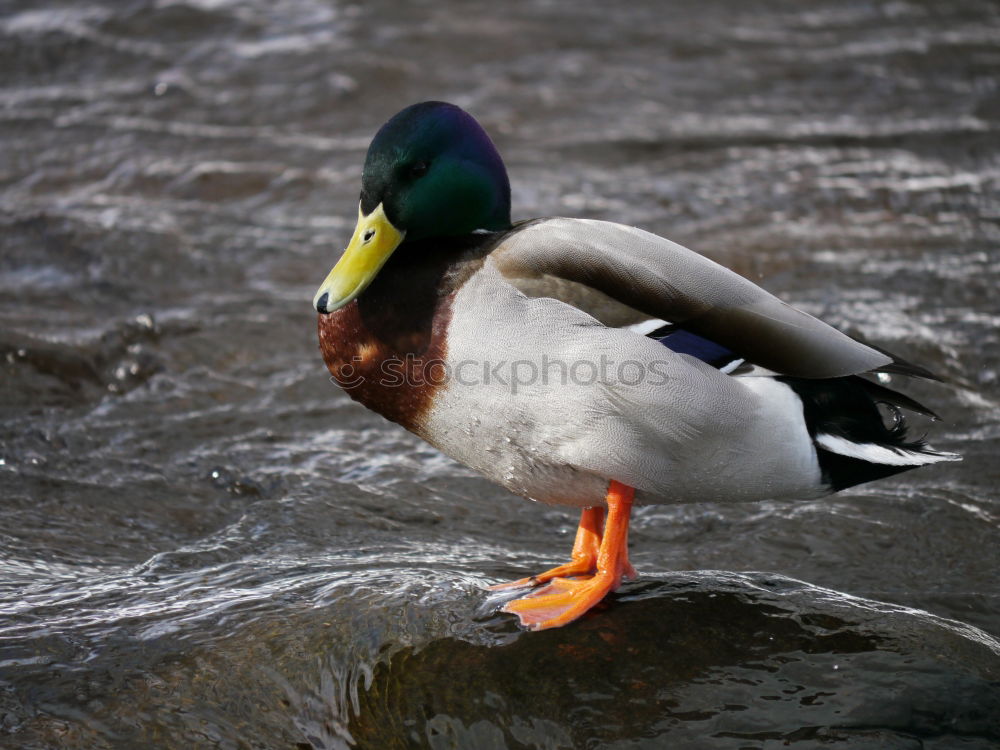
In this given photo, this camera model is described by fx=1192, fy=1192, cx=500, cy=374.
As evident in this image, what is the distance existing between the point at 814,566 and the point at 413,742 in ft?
5.65

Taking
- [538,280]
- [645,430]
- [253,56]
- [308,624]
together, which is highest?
[253,56]

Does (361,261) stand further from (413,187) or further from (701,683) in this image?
(701,683)

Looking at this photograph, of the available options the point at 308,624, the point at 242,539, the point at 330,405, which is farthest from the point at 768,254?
the point at 308,624

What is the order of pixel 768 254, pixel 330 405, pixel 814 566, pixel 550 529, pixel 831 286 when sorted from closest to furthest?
pixel 814 566
pixel 550 529
pixel 330 405
pixel 831 286
pixel 768 254

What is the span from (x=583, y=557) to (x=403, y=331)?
93cm

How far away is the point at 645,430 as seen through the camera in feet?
10.1

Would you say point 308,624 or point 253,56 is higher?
point 253,56

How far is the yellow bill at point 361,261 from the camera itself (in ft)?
10.3

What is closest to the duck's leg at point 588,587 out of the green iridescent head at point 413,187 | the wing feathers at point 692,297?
the wing feathers at point 692,297

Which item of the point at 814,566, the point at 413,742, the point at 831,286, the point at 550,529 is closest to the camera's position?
the point at 413,742

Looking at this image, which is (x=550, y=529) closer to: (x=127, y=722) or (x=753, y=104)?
(x=127, y=722)

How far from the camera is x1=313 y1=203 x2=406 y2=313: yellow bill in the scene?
3125 millimetres

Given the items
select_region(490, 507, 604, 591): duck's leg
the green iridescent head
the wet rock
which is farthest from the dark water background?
the green iridescent head

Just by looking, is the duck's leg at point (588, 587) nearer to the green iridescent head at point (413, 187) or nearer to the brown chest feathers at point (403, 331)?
the brown chest feathers at point (403, 331)
